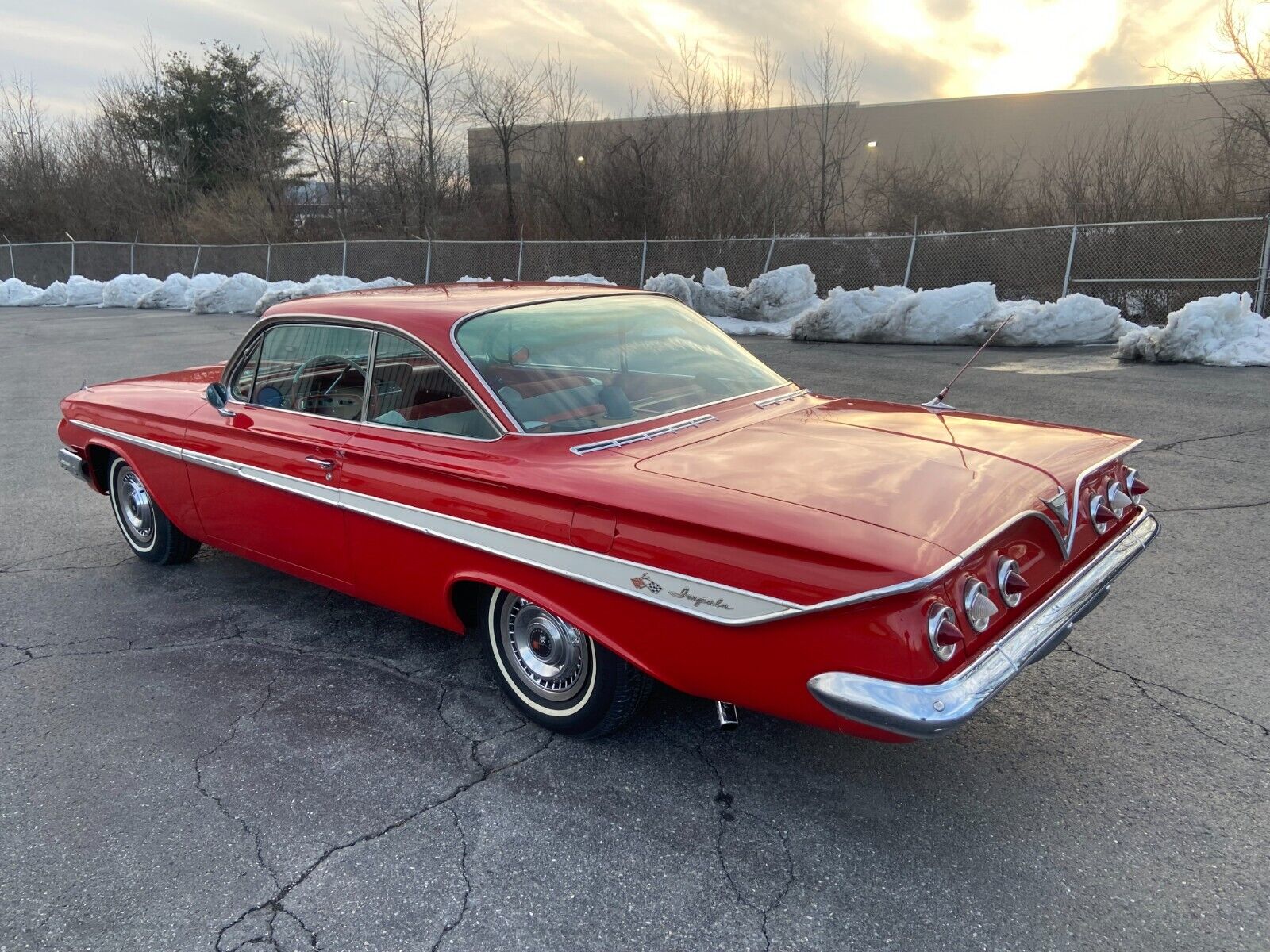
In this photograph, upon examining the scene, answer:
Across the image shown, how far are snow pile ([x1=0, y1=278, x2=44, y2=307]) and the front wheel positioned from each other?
30.6 metres

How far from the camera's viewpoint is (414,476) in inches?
126

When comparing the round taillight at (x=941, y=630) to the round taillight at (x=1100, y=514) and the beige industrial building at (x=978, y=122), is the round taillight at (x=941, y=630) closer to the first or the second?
the round taillight at (x=1100, y=514)

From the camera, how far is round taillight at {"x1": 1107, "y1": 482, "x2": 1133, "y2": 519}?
3.04 m

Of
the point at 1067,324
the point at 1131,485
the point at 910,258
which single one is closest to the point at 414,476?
the point at 1131,485

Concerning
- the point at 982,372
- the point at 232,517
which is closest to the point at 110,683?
the point at 232,517

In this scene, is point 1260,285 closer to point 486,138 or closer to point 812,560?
point 812,560

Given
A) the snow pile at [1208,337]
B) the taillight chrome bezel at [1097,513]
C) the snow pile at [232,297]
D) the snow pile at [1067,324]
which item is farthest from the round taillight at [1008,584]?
the snow pile at [232,297]

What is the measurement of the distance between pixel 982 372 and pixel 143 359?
1187 cm

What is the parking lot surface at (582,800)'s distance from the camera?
2.27 m

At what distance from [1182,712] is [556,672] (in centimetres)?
216

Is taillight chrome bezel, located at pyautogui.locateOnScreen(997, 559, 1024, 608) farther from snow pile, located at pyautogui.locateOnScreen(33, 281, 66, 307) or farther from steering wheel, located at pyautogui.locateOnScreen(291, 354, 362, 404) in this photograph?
snow pile, located at pyautogui.locateOnScreen(33, 281, 66, 307)

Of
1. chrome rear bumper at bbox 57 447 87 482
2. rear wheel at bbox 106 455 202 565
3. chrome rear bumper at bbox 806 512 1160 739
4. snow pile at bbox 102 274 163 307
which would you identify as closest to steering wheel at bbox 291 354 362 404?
rear wheel at bbox 106 455 202 565

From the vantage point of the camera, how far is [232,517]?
4066 mm

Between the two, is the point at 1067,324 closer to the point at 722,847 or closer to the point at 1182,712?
the point at 1182,712
